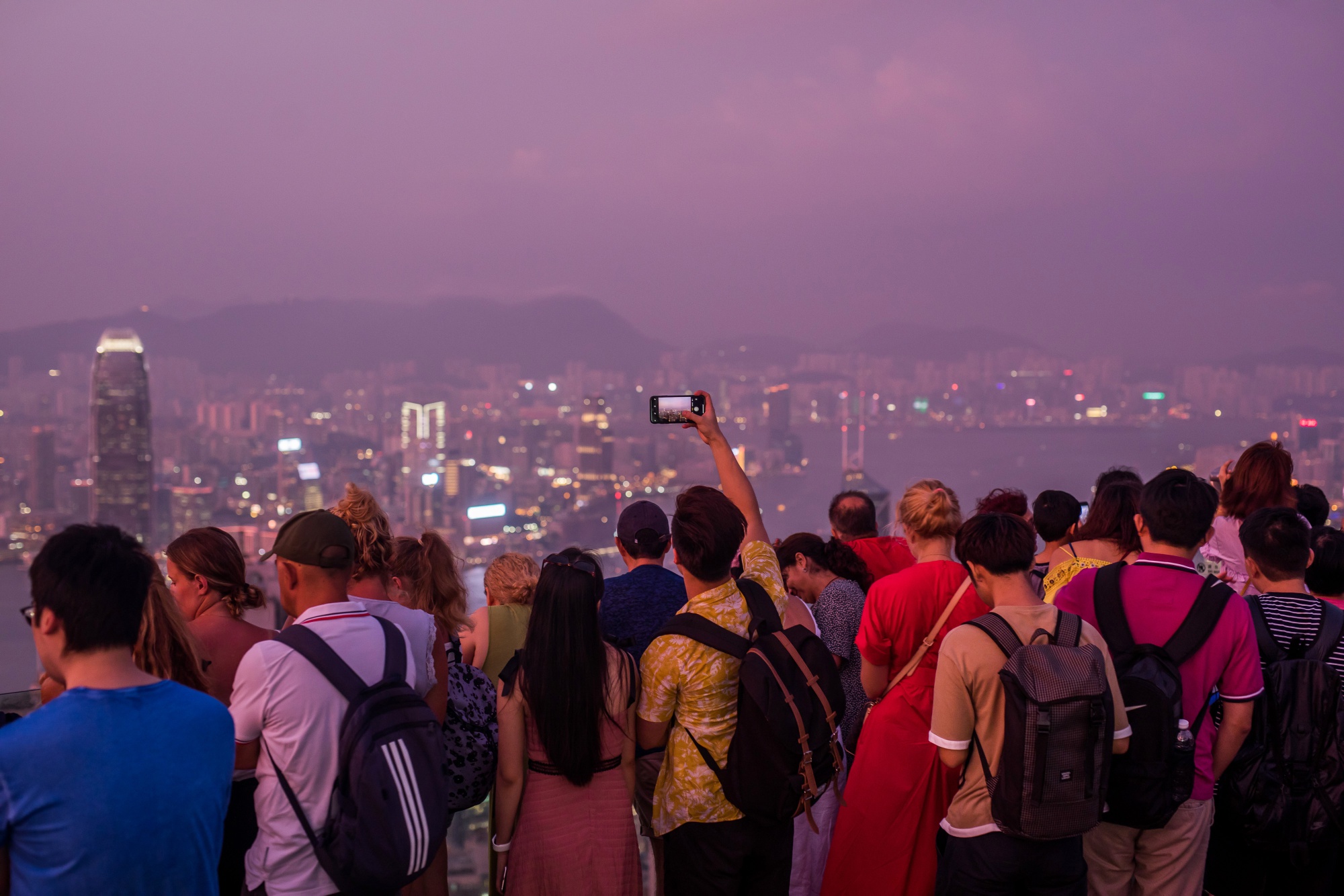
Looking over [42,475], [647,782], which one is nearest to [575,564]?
[647,782]

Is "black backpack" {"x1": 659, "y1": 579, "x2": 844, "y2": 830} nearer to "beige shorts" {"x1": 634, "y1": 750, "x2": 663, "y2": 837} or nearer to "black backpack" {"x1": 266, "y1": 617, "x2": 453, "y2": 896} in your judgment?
"beige shorts" {"x1": 634, "y1": 750, "x2": 663, "y2": 837}

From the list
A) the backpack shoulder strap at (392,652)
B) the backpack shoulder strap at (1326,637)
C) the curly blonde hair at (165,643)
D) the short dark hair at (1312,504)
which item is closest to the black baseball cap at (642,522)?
the backpack shoulder strap at (392,652)

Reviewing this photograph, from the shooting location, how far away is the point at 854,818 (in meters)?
2.61

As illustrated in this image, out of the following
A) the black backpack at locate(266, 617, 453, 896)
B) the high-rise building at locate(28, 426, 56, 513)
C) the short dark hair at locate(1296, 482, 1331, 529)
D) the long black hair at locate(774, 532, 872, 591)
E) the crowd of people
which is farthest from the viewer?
the high-rise building at locate(28, 426, 56, 513)

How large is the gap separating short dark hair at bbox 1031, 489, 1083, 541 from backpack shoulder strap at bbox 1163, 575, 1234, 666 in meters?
1.24

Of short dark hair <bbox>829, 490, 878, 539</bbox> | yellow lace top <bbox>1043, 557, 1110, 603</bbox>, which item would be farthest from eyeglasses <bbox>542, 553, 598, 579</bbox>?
short dark hair <bbox>829, 490, 878, 539</bbox>

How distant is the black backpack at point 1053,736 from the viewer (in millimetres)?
1987

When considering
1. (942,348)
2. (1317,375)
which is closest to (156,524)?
(942,348)

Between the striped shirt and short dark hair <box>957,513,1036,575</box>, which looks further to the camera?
the striped shirt

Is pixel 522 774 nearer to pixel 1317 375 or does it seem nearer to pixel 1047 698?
pixel 1047 698

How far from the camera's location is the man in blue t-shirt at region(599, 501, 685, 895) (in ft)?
8.65

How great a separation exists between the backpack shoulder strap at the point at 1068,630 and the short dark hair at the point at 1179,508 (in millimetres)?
525

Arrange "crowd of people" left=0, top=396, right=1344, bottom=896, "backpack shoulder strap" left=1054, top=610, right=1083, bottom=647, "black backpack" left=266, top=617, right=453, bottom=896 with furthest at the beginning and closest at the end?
"backpack shoulder strap" left=1054, top=610, right=1083, bottom=647 → "black backpack" left=266, top=617, right=453, bottom=896 → "crowd of people" left=0, top=396, right=1344, bottom=896

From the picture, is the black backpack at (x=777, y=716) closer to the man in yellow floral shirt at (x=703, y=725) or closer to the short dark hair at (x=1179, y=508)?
the man in yellow floral shirt at (x=703, y=725)
